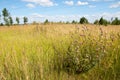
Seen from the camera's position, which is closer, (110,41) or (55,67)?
(55,67)

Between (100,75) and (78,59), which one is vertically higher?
(78,59)

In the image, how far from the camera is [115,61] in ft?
11.3

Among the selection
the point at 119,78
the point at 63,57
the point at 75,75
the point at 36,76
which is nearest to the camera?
the point at 36,76

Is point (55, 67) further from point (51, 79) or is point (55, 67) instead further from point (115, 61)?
point (115, 61)

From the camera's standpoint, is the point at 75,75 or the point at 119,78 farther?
the point at 75,75

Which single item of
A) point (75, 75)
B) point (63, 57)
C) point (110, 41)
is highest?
point (110, 41)

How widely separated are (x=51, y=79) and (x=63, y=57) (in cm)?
72

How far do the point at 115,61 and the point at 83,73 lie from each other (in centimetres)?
65

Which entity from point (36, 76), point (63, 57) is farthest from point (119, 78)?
point (36, 76)

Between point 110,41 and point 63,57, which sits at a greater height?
point 110,41

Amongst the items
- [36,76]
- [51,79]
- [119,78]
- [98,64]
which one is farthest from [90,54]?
[36,76]

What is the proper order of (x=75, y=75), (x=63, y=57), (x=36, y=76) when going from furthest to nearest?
1. (x=63, y=57)
2. (x=75, y=75)
3. (x=36, y=76)

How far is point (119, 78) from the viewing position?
3049 millimetres

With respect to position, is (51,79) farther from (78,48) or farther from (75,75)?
(78,48)
